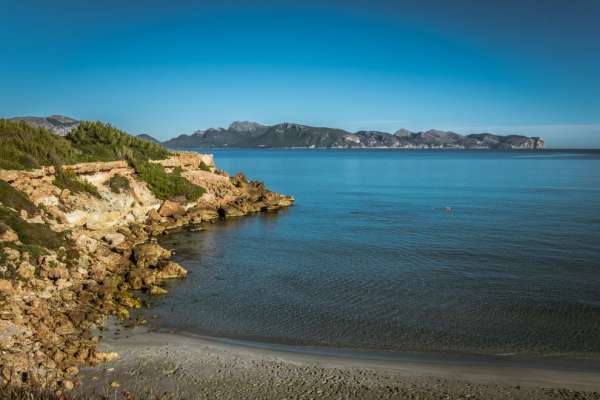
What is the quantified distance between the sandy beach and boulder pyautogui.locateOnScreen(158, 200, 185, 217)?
2804cm

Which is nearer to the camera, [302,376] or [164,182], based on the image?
[302,376]

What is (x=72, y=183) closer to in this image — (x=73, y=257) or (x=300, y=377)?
(x=73, y=257)

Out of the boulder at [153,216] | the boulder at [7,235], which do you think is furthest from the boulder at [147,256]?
the boulder at [153,216]

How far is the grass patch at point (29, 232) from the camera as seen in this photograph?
24.7 m

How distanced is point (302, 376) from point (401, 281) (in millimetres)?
12577

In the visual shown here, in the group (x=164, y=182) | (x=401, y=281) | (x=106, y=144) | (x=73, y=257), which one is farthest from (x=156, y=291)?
(x=106, y=144)

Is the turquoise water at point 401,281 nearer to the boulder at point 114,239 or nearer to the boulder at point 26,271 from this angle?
the boulder at point 114,239

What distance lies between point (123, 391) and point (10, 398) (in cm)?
565

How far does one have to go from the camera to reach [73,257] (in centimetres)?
2550

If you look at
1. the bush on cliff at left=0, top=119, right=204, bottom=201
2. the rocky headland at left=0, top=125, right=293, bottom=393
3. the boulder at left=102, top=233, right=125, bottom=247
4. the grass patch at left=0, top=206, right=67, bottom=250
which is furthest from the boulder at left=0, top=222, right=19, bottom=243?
the bush on cliff at left=0, top=119, right=204, bottom=201

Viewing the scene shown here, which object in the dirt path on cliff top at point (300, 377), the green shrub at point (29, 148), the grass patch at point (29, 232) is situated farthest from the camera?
the green shrub at point (29, 148)

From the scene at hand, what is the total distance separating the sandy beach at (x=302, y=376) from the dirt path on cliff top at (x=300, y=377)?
3 centimetres

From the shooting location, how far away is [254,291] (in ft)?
83.4

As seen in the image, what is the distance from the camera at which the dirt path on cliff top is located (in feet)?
48.2
